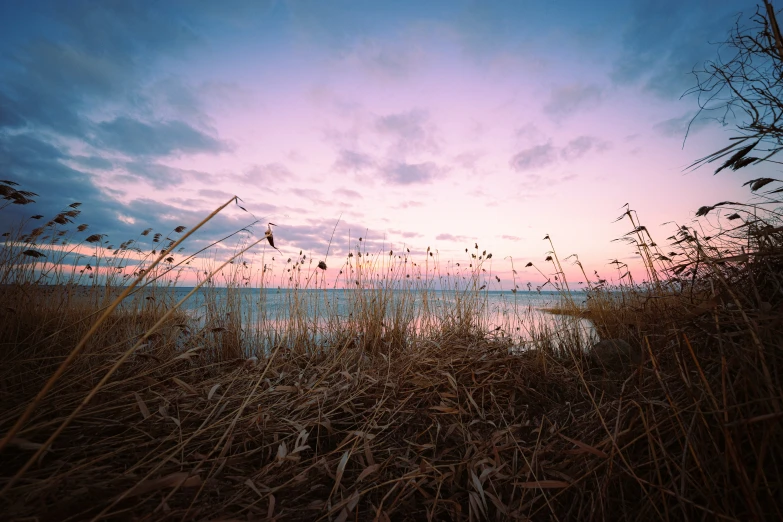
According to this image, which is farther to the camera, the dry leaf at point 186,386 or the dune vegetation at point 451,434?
the dry leaf at point 186,386

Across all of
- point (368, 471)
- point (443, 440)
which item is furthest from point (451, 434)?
point (368, 471)

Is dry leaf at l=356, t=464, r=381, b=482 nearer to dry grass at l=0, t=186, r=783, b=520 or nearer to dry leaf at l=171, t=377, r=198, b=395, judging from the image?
dry grass at l=0, t=186, r=783, b=520

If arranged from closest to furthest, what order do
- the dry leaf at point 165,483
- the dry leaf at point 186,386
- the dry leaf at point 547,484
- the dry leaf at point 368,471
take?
the dry leaf at point 165,483
the dry leaf at point 547,484
the dry leaf at point 368,471
the dry leaf at point 186,386

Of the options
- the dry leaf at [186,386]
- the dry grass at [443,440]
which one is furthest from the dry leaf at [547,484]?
the dry leaf at [186,386]

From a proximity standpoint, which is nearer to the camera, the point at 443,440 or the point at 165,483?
the point at 165,483

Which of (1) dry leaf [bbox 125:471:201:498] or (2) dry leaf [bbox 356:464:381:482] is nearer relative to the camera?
(1) dry leaf [bbox 125:471:201:498]

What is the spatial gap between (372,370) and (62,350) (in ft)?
6.98

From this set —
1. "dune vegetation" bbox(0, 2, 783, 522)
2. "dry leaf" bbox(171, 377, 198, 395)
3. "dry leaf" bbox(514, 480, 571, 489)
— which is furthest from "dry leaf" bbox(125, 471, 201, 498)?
"dry leaf" bbox(514, 480, 571, 489)

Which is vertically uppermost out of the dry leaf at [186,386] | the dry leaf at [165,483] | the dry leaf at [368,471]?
the dry leaf at [186,386]

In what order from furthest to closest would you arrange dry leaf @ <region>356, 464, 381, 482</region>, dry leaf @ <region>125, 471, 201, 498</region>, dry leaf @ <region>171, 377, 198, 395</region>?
dry leaf @ <region>171, 377, 198, 395</region>
dry leaf @ <region>356, 464, 381, 482</region>
dry leaf @ <region>125, 471, 201, 498</region>

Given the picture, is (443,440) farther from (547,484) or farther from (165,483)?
(165,483)

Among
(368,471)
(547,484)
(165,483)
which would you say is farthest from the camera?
(368,471)

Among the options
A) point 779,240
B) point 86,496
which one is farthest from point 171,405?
point 779,240

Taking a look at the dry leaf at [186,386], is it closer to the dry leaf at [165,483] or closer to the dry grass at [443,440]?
the dry grass at [443,440]
